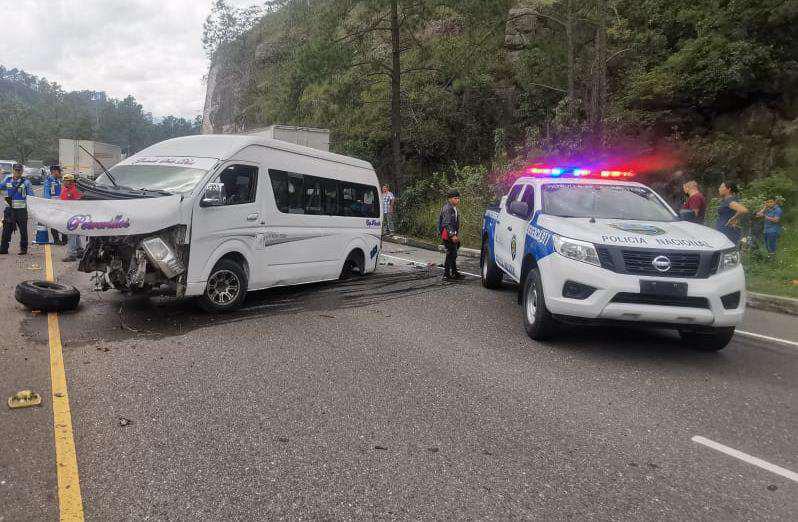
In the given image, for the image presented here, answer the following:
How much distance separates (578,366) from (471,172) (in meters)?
14.4

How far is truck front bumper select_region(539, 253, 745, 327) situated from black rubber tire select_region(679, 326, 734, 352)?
0.24 meters

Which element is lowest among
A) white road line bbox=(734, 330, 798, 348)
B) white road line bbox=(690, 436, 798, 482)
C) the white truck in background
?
white road line bbox=(690, 436, 798, 482)

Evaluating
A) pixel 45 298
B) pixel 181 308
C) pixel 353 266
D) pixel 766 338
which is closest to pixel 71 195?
pixel 45 298

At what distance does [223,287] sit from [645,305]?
4.96 meters

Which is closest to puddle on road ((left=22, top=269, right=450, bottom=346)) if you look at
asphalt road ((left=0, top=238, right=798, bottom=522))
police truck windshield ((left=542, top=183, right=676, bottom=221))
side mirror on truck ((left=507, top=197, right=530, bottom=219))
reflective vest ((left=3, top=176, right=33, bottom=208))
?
asphalt road ((left=0, top=238, right=798, bottom=522))

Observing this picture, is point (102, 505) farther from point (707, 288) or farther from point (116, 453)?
point (707, 288)

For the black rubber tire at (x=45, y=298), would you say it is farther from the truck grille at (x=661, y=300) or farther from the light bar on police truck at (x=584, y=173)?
the light bar on police truck at (x=584, y=173)

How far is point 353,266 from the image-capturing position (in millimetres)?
10773

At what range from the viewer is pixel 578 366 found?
5.66 m

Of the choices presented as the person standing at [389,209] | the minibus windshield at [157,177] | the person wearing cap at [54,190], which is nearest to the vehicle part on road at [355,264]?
the minibus windshield at [157,177]

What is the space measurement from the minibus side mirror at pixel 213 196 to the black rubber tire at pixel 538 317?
382 centimetres

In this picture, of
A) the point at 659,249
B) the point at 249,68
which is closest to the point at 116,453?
the point at 659,249

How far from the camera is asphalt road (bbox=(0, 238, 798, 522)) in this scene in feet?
10.3

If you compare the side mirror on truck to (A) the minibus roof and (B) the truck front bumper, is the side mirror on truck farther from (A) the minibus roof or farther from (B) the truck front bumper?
(A) the minibus roof
